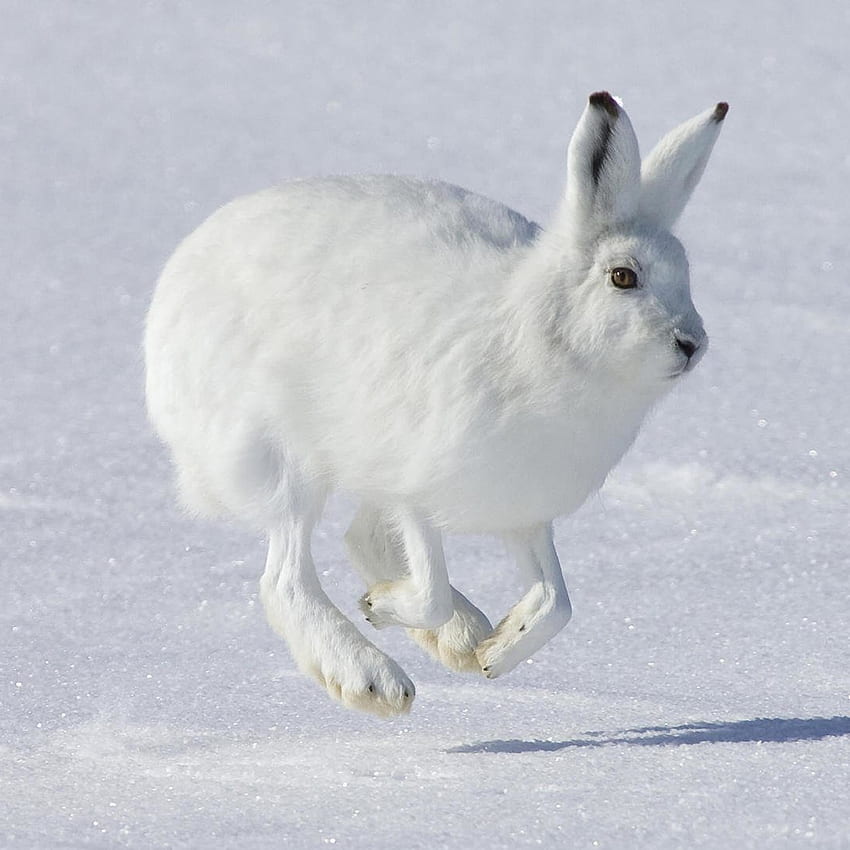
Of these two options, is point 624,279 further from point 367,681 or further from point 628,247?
Answer: point 367,681

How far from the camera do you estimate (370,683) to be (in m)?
4.43

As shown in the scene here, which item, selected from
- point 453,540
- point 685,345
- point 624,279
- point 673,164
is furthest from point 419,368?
point 453,540

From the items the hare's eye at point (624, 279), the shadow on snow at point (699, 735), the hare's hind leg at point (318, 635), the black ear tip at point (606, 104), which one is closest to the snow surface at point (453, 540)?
the shadow on snow at point (699, 735)

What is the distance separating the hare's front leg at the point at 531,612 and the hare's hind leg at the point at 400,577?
163 mm

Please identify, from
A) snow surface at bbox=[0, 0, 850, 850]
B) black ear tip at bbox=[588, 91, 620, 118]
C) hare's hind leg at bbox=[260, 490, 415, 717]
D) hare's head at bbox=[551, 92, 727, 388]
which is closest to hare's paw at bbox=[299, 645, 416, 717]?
hare's hind leg at bbox=[260, 490, 415, 717]

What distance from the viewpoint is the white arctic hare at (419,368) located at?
4.10 metres

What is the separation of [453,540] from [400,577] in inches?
57.4

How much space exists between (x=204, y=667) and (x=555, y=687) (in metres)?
0.97

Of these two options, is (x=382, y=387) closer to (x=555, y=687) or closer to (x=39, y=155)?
(x=555, y=687)

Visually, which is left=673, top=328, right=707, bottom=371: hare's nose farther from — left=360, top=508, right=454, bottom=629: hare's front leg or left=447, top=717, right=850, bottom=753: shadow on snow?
left=447, top=717, right=850, bottom=753: shadow on snow

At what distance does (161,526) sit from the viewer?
6.42 m

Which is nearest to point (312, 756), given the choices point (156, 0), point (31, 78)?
point (31, 78)

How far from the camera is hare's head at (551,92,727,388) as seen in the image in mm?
3988

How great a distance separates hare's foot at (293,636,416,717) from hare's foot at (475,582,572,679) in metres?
0.20
